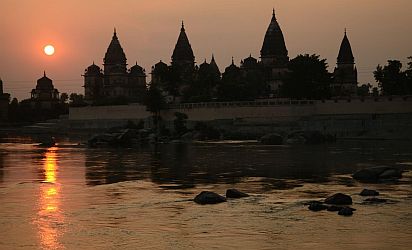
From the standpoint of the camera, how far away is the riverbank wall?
6525 centimetres

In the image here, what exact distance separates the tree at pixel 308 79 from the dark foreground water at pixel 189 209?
1614 inches

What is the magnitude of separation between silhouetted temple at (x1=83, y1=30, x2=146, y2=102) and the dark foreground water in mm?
87442

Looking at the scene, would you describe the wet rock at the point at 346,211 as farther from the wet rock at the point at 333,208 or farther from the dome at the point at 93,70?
the dome at the point at 93,70

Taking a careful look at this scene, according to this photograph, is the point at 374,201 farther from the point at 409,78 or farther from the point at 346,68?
the point at 346,68

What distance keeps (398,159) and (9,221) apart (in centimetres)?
2514

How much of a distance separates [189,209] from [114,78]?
341 ft

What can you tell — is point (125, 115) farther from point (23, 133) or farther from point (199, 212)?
point (199, 212)

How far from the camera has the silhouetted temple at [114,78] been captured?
123 m

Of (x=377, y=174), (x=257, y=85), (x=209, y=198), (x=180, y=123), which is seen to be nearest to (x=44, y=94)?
(x=257, y=85)

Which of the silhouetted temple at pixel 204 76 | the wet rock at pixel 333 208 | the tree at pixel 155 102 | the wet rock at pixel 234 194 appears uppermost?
the silhouetted temple at pixel 204 76

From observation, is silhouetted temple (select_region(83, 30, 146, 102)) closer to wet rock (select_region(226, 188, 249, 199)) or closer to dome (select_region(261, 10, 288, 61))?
dome (select_region(261, 10, 288, 61))

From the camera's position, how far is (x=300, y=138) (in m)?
61.6

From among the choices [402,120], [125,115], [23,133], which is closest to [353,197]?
[402,120]

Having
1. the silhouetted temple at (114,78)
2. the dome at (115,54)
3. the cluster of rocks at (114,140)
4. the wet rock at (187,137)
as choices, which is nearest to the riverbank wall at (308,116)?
the wet rock at (187,137)
